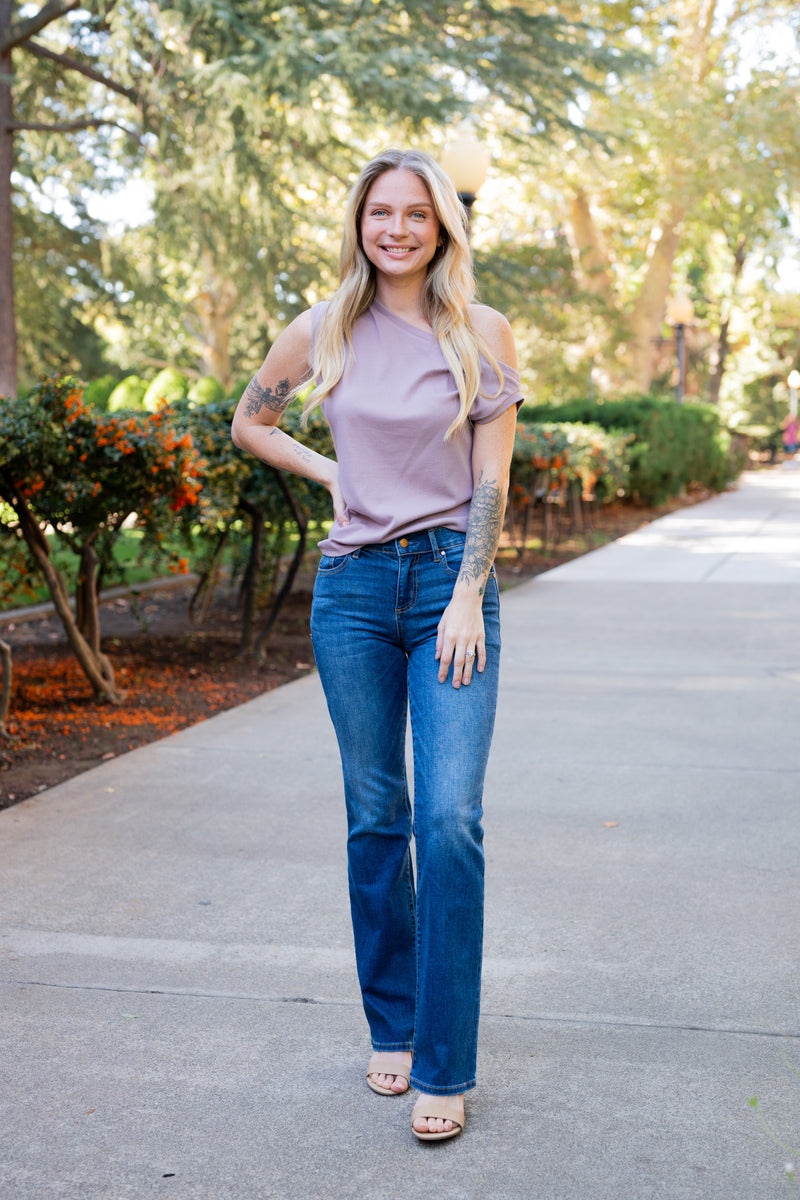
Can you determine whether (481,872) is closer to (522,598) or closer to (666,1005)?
(666,1005)

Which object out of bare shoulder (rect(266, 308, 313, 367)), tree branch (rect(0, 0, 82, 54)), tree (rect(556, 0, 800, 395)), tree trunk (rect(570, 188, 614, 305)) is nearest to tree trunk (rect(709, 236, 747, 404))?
tree (rect(556, 0, 800, 395))

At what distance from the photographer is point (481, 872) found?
2.44 meters

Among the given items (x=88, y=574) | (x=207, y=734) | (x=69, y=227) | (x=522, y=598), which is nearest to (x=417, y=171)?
(x=207, y=734)

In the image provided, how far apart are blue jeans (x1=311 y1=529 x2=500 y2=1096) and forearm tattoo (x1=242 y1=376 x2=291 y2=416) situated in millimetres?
495

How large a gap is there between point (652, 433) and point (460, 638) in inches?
662

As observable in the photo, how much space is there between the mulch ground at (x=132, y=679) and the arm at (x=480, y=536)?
2843mm

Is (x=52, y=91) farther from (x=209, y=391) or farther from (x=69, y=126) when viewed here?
(x=209, y=391)

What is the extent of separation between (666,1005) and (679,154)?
21864mm

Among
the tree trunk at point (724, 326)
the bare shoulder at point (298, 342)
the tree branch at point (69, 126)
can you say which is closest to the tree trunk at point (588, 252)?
the tree branch at point (69, 126)

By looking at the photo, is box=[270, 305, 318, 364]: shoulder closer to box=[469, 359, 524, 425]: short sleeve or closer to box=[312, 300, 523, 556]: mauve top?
box=[312, 300, 523, 556]: mauve top

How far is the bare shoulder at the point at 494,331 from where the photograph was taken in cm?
254

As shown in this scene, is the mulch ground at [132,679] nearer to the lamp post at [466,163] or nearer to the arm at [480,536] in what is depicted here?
the arm at [480,536]

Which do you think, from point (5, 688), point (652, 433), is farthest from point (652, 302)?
point (5, 688)

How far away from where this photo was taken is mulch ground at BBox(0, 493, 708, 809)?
17.7ft
